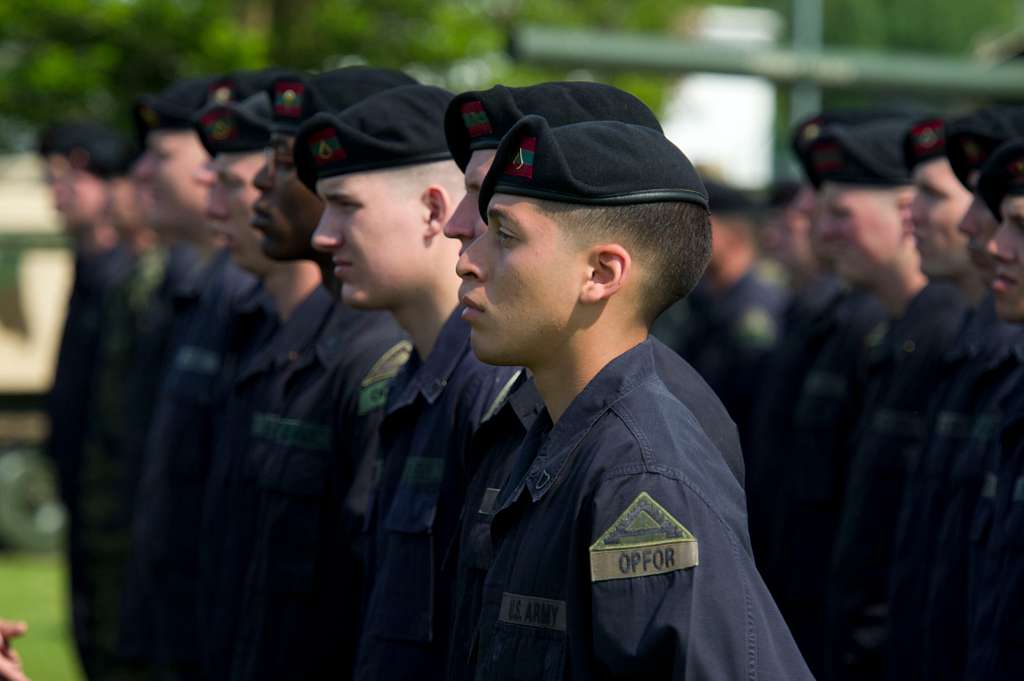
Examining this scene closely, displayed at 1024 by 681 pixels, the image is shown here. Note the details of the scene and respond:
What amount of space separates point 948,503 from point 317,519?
6.04ft

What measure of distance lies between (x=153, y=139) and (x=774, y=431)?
301cm

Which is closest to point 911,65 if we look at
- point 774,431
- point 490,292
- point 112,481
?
point 774,431

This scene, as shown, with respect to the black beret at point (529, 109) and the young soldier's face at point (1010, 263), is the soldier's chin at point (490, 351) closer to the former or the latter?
the black beret at point (529, 109)

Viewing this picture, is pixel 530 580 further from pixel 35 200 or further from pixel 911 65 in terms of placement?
pixel 35 200

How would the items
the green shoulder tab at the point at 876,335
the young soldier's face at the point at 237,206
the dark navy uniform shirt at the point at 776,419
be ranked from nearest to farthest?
the young soldier's face at the point at 237,206 < the green shoulder tab at the point at 876,335 < the dark navy uniform shirt at the point at 776,419

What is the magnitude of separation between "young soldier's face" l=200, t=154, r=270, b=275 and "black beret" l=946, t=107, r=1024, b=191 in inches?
83.7

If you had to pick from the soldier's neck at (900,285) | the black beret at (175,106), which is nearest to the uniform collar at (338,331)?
the black beret at (175,106)

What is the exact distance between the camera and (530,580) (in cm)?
310

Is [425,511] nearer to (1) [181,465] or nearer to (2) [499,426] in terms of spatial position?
(2) [499,426]

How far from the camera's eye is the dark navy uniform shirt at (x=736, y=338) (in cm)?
1107

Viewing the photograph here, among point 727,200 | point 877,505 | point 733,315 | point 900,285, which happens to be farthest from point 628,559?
point 727,200

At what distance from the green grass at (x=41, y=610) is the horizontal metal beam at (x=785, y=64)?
15.6 feet

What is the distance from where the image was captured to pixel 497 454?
385cm

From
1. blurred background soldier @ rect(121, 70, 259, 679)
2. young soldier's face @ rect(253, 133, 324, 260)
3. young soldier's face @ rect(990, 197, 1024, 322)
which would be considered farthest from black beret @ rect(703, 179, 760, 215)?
young soldier's face @ rect(990, 197, 1024, 322)
